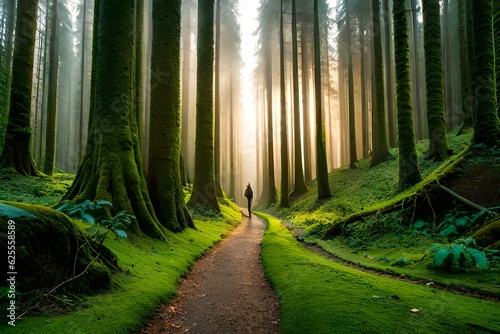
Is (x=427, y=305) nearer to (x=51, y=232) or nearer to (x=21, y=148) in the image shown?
(x=51, y=232)

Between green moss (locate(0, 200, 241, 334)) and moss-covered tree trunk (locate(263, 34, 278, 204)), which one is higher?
moss-covered tree trunk (locate(263, 34, 278, 204))

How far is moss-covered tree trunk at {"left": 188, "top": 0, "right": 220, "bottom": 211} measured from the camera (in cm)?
1320

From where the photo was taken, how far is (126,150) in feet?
23.1

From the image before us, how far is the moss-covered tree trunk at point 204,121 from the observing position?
43.3 ft

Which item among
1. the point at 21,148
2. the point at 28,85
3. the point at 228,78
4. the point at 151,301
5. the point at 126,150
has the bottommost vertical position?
the point at 151,301

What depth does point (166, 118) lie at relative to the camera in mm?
8797

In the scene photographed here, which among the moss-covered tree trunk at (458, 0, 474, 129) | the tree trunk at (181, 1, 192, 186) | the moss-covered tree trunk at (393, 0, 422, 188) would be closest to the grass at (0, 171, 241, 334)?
the moss-covered tree trunk at (393, 0, 422, 188)

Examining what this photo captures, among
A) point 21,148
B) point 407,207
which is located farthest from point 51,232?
point 21,148

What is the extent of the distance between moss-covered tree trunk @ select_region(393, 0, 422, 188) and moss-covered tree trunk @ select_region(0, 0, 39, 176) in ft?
49.3

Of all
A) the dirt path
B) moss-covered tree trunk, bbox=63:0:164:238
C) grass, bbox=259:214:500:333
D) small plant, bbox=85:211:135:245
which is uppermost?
moss-covered tree trunk, bbox=63:0:164:238

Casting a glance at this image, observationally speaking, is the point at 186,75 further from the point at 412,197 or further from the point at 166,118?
the point at 412,197

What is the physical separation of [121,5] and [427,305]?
8.66 m

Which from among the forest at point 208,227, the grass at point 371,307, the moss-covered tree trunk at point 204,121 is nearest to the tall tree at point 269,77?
the forest at point 208,227

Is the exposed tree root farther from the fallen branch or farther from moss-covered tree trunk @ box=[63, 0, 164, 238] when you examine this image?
moss-covered tree trunk @ box=[63, 0, 164, 238]
